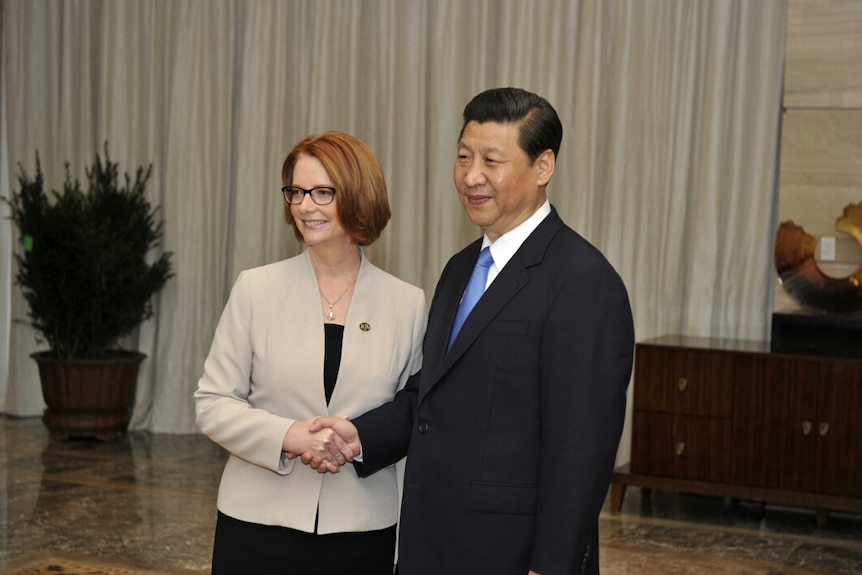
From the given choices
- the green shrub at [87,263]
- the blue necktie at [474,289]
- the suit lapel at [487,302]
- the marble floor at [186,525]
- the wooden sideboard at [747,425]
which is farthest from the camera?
the green shrub at [87,263]

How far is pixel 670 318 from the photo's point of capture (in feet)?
22.3

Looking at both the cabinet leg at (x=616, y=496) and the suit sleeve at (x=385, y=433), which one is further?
the cabinet leg at (x=616, y=496)

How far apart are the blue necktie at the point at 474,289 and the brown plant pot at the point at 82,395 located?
5987mm

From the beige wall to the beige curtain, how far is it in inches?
6.2

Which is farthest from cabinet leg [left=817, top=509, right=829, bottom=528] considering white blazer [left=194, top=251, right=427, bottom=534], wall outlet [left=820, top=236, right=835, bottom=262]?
white blazer [left=194, top=251, right=427, bottom=534]

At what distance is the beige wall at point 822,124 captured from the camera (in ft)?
20.3

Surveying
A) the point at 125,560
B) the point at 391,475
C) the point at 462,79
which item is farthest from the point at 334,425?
the point at 462,79

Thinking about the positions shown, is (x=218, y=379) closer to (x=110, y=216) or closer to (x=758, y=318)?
(x=758, y=318)

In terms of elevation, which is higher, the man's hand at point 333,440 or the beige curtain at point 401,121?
the beige curtain at point 401,121

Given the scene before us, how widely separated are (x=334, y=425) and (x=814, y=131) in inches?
182

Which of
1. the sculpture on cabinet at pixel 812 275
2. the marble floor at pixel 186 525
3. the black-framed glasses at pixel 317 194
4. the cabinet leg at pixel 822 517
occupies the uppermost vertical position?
the sculpture on cabinet at pixel 812 275

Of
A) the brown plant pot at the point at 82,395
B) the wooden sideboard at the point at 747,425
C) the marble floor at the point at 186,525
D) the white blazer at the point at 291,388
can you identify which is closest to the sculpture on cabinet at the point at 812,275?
A: the wooden sideboard at the point at 747,425

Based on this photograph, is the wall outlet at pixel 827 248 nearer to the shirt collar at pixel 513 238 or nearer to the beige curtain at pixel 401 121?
the beige curtain at pixel 401 121

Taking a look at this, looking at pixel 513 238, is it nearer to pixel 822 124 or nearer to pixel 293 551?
pixel 293 551
